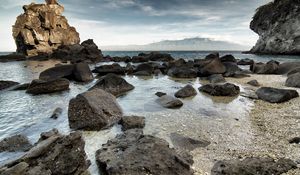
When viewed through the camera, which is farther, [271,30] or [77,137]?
[271,30]

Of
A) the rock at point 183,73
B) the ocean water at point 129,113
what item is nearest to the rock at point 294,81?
the ocean water at point 129,113

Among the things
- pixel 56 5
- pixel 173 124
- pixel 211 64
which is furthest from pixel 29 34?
pixel 173 124

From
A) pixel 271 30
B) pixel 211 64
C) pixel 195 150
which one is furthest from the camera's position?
pixel 271 30

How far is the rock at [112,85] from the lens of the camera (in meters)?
18.6

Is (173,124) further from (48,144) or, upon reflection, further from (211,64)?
(211,64)

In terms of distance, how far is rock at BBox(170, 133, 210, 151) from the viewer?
8625mm

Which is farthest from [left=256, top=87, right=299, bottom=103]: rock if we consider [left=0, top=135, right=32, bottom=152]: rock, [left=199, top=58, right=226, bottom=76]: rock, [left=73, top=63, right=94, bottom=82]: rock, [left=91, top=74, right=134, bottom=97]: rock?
[left=73, top=63, right=94, bottom=82]: rock

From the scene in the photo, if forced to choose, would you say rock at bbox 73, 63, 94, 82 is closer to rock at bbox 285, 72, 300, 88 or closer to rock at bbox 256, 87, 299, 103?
rock at bbox 256, 87, 299, 103

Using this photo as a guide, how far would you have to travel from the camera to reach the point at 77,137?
708 centimetres

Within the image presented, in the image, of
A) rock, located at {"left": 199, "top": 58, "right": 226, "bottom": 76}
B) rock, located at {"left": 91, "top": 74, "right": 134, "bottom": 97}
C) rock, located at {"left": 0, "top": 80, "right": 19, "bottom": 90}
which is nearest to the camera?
rock, located at {"left": 91, "top": 74, "right": 134, "bottom": 97}

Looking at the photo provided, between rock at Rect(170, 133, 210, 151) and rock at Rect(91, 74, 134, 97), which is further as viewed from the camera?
rock at Rect(91, 74, 134, 97)

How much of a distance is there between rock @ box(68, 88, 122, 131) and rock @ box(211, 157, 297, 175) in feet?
17.9

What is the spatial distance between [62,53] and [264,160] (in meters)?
79.0

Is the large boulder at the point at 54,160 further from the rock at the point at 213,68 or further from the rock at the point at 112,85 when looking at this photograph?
the rock at the point at 213,68
